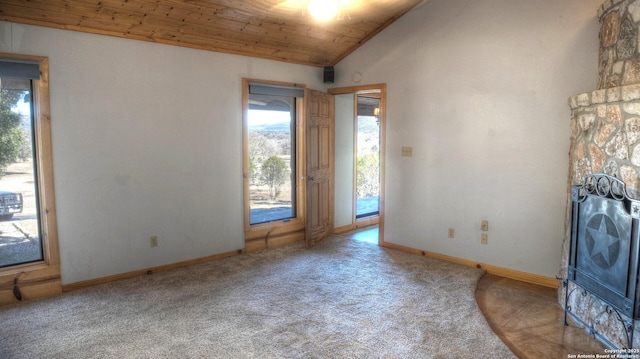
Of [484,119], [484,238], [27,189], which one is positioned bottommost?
[484,238]

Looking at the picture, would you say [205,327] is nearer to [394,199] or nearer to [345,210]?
[394,199]

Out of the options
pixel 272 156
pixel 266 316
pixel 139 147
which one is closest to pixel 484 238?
pixel 266 316

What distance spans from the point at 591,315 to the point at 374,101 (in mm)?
4541

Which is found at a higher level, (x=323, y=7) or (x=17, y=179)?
(x=323, y=7)

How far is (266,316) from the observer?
3.14 metres

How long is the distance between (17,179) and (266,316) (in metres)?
2.47

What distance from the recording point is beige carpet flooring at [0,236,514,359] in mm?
2670

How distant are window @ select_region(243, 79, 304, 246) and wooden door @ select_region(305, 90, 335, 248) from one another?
24cm

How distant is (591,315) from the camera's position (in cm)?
290

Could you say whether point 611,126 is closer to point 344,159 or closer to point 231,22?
point 231,22

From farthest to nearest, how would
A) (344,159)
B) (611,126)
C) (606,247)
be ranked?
(344,159), (611,126), (606,247)

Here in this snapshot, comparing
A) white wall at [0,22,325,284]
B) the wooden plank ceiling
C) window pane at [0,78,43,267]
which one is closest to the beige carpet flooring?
white wall at [0,22,325,284]

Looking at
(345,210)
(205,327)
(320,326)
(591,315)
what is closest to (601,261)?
(591,315)

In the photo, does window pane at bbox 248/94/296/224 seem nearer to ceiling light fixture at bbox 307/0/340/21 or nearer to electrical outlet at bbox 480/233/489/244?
ceiling light fixture at bbox 307/0/340/21
